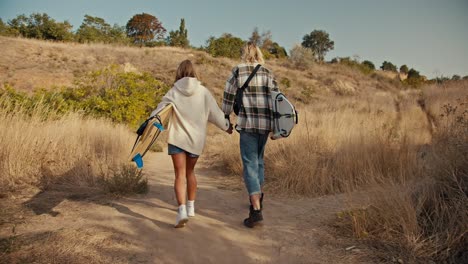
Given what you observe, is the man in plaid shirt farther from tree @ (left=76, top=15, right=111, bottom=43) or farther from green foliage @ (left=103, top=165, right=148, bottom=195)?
A: tree @ (left=76, top=15, right=111, bottom=43)

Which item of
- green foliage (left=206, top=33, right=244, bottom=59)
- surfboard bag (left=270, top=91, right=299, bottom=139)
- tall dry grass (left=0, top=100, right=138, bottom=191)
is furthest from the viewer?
green foliage (left=206, top=33, right=244, bottom=59)

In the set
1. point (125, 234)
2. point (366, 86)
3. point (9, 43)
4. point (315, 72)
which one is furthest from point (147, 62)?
point (125, 234)

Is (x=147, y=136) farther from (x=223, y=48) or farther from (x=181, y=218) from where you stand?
(x=223, y=48)

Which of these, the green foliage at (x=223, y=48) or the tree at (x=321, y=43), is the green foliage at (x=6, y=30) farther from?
the tree at (x=321, y=43)

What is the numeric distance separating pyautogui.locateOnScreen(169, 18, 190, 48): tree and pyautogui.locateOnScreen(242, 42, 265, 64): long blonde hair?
45.1 meters

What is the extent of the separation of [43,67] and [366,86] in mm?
26502

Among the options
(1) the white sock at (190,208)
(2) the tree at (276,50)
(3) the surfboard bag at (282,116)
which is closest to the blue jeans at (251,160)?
(3) the surfboard bag at (282,116)

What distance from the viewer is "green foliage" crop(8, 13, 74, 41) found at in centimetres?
3644

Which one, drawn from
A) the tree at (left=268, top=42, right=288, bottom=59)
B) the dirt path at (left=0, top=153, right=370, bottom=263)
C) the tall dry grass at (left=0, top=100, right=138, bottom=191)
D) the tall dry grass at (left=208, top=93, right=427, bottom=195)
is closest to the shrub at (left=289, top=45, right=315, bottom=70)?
the tree at (left=268, top=42, right=288, bottom=59)

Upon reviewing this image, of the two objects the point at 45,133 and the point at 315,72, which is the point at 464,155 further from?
the point at 315,72

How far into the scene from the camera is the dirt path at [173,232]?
322 cm

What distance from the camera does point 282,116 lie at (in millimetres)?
4105

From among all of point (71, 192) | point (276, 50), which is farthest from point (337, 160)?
point (276, 50)

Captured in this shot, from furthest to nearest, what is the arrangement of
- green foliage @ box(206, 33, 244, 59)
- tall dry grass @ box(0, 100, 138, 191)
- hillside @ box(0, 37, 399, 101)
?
green foliage @ box(206, 33, 244, 59), hillside @ box(0, 37, 399, 101), tall dry grass @ box(0, 100, 138, 191)
